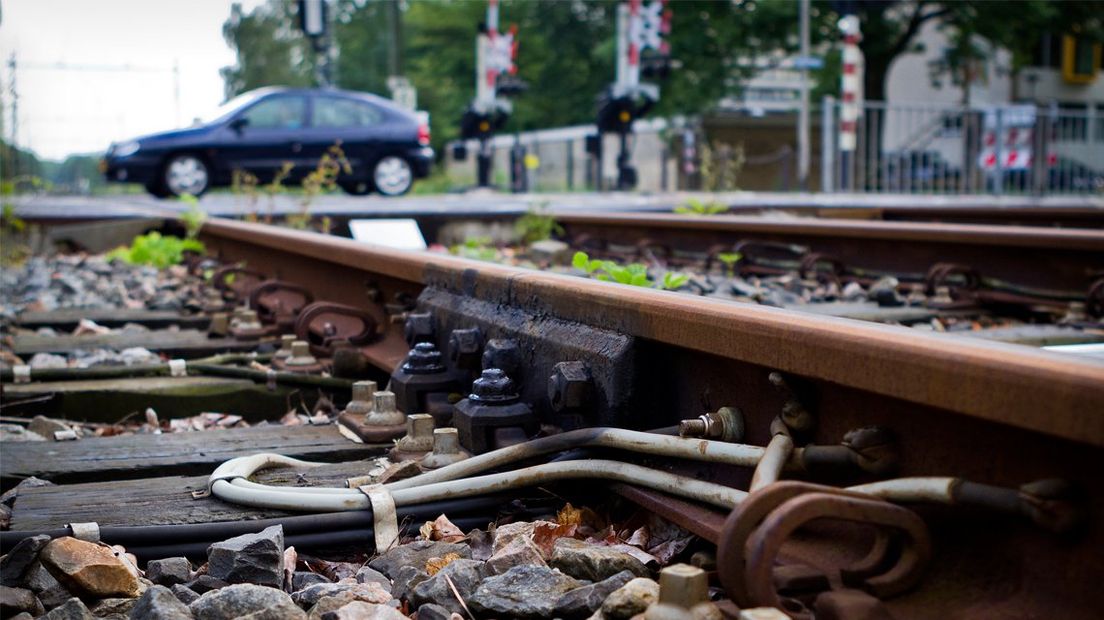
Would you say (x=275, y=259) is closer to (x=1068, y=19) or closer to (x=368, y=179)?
(x=368, y=179)

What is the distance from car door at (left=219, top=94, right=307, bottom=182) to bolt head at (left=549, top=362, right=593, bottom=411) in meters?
15.6

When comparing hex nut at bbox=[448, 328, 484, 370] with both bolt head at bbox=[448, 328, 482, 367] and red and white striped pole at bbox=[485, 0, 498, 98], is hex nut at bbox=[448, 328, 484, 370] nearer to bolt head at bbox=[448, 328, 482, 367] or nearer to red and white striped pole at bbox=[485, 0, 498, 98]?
bolt head at bbox=[448, 328, 482, 367]

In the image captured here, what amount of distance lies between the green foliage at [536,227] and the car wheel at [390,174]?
7.93 metres

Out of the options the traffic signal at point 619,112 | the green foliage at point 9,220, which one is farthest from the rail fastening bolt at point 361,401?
the traffic signal at point 619,112

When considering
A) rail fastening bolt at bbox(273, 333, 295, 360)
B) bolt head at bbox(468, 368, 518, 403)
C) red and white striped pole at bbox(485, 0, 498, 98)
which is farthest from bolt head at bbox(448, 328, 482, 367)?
red and white striped pole at bbox(485, 0, 498, 98)

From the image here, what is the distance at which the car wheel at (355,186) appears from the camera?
18.1 metres

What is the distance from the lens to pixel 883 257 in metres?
6.34

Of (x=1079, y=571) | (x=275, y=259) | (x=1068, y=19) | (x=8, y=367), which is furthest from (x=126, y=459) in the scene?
(x=1068, y=19)

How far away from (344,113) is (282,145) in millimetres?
1038

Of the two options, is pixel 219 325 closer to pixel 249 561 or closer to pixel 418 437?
pixel 418 437

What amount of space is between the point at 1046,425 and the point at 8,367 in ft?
11.5

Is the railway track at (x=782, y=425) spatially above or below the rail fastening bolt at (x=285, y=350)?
above

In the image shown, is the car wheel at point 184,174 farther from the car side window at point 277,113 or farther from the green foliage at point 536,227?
the green foliage at point 536,227

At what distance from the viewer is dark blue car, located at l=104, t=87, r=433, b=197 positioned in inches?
664
